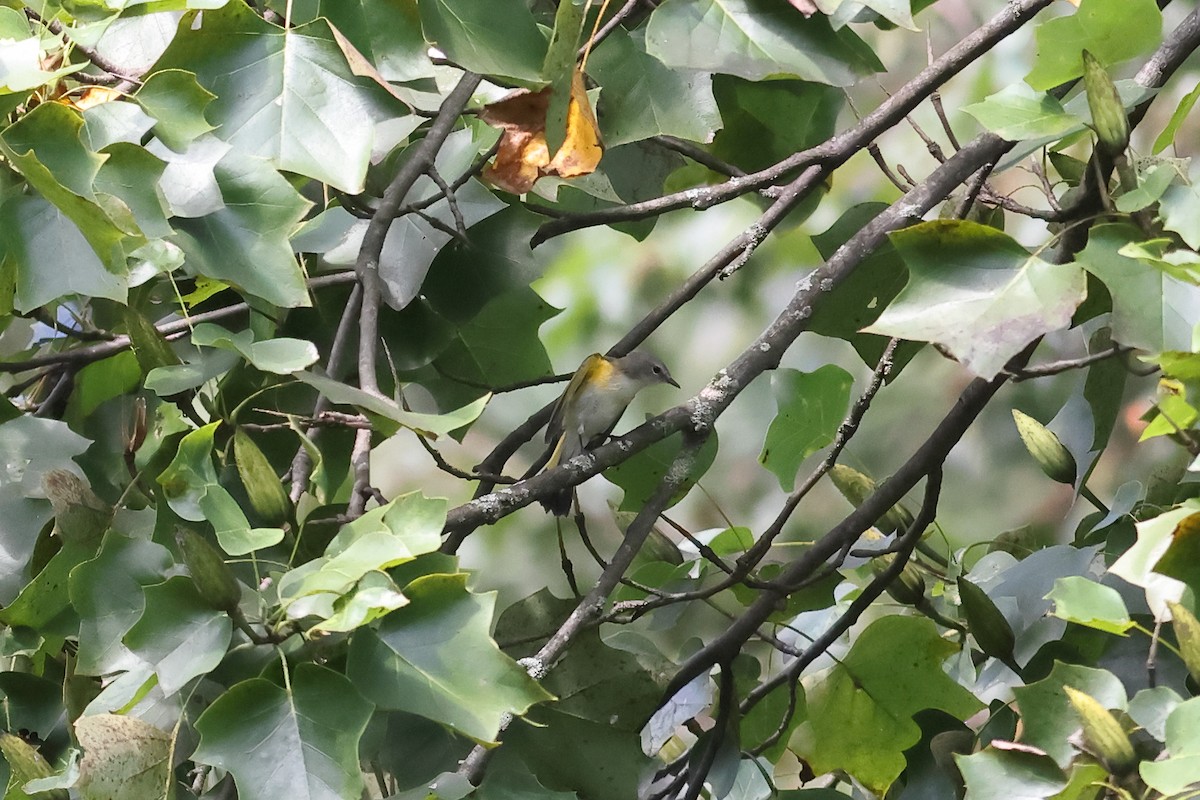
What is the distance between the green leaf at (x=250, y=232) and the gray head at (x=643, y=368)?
709mm

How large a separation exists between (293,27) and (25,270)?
0.23m

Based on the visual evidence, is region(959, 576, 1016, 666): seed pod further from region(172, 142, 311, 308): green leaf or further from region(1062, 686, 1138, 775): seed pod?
region(172, 142, 311, 308): green leaf

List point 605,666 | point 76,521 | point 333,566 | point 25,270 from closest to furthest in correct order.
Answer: point 333,566 < point 25,270 < point 76,521 < point 605,666

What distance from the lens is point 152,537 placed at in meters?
0.70

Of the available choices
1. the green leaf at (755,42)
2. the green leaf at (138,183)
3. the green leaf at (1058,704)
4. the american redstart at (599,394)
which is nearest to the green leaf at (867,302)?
the green leaf at (755,42)

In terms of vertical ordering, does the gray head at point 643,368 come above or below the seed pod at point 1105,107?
below

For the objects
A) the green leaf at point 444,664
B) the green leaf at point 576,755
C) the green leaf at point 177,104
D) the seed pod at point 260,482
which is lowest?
the green leaf at point 576,755

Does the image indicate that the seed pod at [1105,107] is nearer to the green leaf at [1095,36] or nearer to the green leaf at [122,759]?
the green leaf at [1095,36]

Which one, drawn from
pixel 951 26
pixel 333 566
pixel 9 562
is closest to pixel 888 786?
pixel 333 566

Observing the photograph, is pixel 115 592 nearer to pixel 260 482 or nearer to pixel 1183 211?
pixel 260 482

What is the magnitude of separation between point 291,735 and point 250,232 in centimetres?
30

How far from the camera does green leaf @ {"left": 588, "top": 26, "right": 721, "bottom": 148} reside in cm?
83

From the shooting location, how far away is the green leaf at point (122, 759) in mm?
563

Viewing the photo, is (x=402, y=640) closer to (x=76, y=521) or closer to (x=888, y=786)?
(x=76, y=521)
